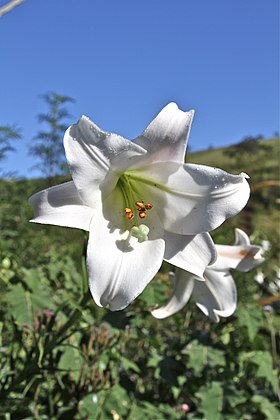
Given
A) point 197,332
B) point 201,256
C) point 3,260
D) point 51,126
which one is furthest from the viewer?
point 51,126

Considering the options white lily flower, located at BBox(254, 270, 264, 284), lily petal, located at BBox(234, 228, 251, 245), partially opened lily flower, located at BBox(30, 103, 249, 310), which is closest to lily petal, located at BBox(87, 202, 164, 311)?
partially opened lily flower, located at BBox(30, 103, 249, 310)

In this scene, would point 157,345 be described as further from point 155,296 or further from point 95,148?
point 95,148

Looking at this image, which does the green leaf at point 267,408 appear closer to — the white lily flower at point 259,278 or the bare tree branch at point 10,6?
the white lily flower at point 259,278

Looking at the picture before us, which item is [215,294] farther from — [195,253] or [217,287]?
[195,253]

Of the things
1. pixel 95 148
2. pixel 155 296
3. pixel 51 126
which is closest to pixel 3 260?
pixel 155 296

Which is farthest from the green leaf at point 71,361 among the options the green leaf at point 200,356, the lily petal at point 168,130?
the lily petal at point 168,130

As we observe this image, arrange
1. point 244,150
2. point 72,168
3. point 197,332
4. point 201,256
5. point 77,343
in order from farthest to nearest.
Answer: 1. point 244,150
2. point 197,332
3. point 77,343
4. point 201,256
5. point 72,168
